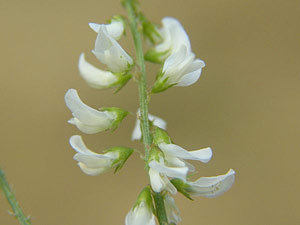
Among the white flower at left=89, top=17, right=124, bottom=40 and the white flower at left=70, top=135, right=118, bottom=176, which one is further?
the white flower at left=89, top=17, right=124, bottom=40

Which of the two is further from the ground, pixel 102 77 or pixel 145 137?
pixel 102 77

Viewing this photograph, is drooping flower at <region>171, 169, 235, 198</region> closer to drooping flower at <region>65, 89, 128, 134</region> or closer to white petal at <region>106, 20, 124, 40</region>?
drooping flower at <region>65, 89, 128, 134</region>

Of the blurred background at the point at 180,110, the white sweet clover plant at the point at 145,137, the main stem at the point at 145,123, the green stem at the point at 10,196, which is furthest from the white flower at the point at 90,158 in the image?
the blurred background at the point at 180,110

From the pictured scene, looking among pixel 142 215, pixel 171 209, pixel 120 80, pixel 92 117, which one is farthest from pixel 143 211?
pixel 120 80

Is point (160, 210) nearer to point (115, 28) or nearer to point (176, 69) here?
point (176, 69)

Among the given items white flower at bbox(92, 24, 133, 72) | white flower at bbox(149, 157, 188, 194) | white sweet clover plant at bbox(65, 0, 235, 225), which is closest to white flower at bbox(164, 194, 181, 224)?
white sweet clover plant at bbox(65, 0, 235, 225)

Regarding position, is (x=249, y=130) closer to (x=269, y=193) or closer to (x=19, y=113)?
Result: (x=269, y=193)

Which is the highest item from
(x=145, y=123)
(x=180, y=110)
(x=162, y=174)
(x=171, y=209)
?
(x=145, y=123)

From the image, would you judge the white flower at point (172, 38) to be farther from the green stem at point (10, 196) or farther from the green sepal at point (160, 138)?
the green stem at point (10, 196)

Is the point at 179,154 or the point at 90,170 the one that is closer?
the point at 179,154
